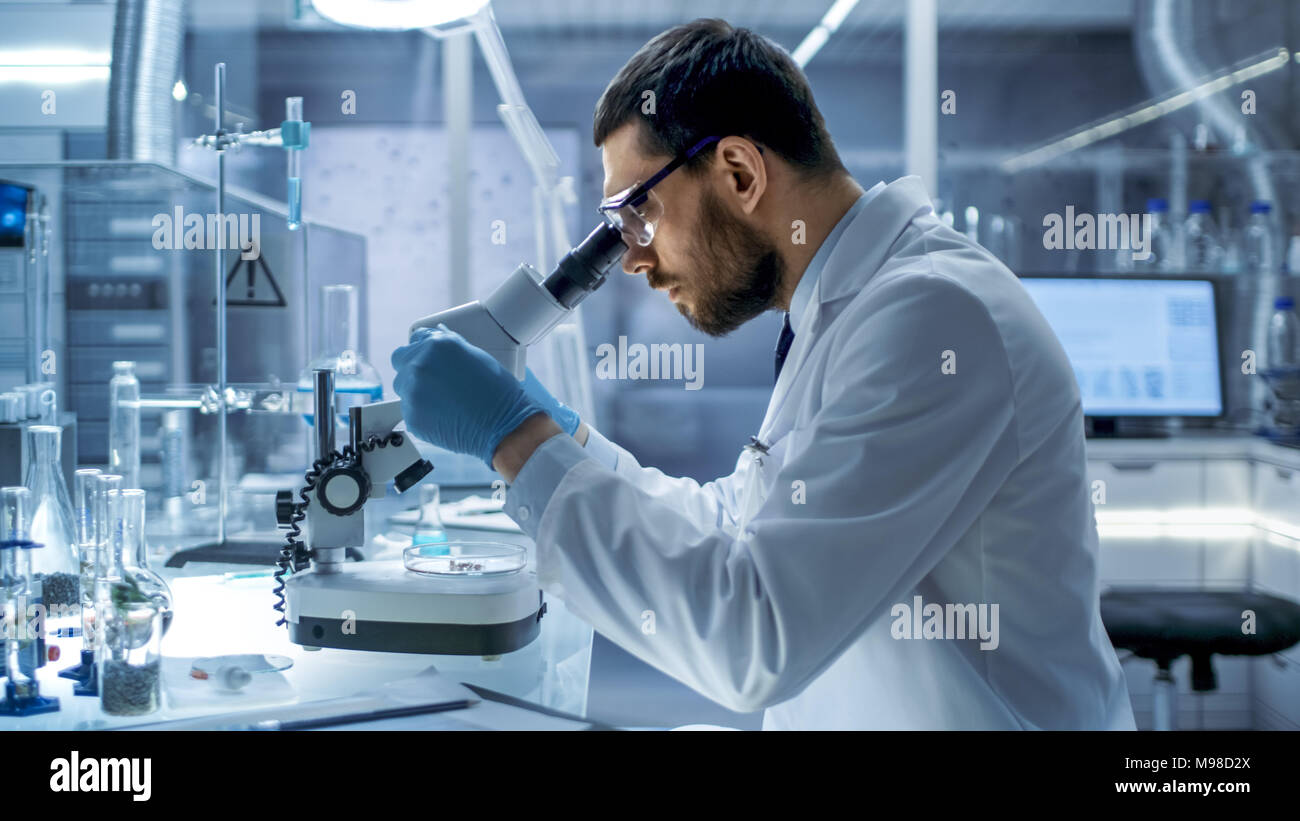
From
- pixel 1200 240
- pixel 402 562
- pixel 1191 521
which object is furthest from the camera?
pixel 1200 240

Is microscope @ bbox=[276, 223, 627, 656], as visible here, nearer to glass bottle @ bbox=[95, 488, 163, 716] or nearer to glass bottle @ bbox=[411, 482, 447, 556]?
glass bottle @ bbox=[95, 488, 163, 716]

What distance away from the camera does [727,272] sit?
1.25 meters

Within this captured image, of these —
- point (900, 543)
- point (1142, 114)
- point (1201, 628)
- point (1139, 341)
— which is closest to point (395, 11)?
point (900, 543)

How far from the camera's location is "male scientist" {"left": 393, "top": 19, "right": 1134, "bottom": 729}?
0.88m

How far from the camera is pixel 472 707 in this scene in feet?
3.04

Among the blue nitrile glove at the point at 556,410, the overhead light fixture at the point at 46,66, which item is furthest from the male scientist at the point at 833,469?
the overhead light fixture at the point at 46,66

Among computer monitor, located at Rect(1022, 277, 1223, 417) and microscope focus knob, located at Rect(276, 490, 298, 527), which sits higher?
computer monitor, located at Rect(1022, 277, 1223, 417)

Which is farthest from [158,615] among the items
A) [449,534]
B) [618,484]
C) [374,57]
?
[374,57]

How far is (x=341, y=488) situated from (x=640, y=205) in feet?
1.64

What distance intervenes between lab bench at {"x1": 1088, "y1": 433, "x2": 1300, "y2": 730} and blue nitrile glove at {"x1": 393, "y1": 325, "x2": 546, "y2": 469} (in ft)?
6.54

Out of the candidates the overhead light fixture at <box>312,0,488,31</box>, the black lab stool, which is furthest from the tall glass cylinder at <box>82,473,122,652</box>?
the black lab stool

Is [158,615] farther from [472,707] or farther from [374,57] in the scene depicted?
[374,57]

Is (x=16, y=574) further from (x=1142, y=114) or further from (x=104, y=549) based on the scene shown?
(x=1142, y=114)
